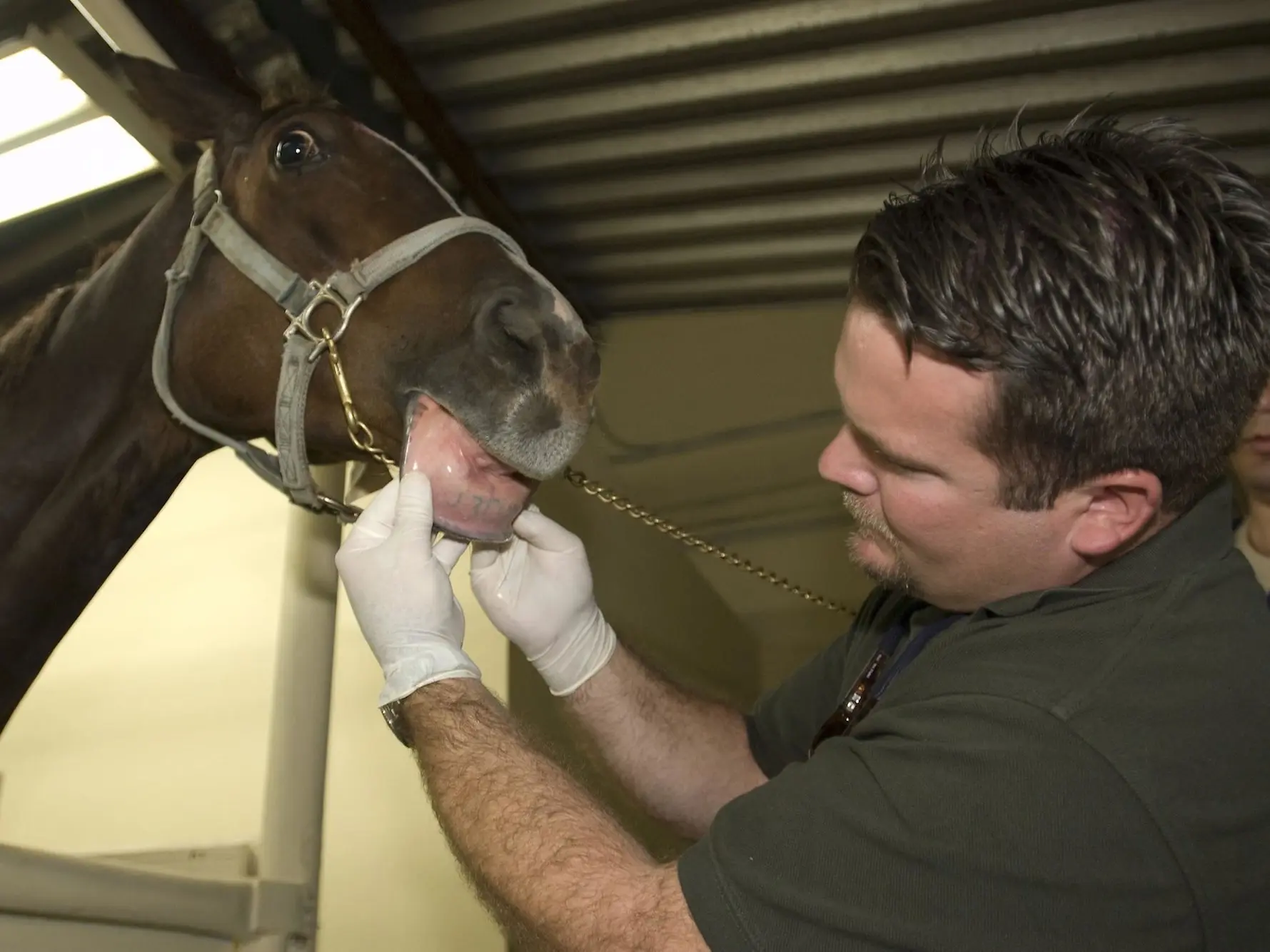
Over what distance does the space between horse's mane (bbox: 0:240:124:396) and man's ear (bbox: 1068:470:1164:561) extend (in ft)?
3.61

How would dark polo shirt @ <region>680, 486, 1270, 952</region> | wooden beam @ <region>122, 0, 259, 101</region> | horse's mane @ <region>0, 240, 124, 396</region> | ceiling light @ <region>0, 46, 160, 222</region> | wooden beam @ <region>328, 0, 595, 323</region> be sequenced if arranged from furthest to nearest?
1. wooden beam @ <region>328, 0, 595, 323</region>
2. wooden beam @ <region>122, 0, 259, 101</region>
3. ceiling light @ <region>0, 46, 160, 222</region>
4. horse's mane @ <region>0, 240, 124, 396</region>
5. dark polo shirt @ <region>680, 486, 1270, 952</region>

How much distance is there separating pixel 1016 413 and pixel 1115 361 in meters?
0.08

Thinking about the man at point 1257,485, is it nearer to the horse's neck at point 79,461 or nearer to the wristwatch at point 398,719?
the wristwatch at point 398,719

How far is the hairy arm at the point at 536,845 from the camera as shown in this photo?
71 centimetres

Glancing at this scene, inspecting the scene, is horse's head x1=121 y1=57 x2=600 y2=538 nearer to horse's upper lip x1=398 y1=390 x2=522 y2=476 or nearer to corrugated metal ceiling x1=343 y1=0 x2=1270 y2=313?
horse's upper lip x1=398 y1=390 x2=522 y2=476

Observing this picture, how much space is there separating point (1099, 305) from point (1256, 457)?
29.1 inches

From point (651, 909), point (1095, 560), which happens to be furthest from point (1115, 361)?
point (651, 909)

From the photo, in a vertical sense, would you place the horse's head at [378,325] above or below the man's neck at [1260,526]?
above

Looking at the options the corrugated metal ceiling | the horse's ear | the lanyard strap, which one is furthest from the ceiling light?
the lanyard strap

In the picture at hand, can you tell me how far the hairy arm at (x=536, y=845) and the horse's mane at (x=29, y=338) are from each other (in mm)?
634

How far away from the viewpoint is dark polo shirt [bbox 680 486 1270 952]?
647mm

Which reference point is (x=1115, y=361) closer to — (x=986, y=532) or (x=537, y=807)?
(x=986, y=532)

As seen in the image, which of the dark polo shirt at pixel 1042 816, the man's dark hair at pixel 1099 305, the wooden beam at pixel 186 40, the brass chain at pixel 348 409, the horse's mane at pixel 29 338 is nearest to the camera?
the dark polo shirt at pixel 1042 816

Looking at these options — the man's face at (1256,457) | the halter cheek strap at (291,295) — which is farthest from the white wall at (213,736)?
the man's face at (1256,457)
